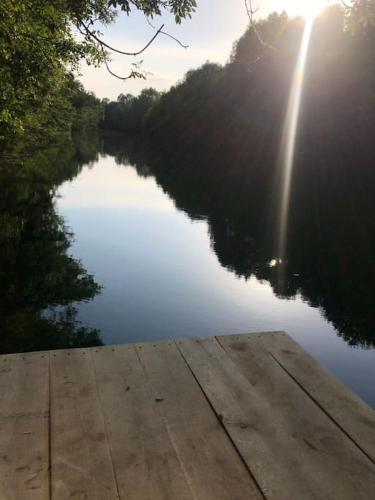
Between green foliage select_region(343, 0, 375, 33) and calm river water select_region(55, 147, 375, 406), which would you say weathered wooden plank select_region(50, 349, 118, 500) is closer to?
green foliage select_region(343, 0, 375, 33)

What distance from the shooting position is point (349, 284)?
11.3 metres

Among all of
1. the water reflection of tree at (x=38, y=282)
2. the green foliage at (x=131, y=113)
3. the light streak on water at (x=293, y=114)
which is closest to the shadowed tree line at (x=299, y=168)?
the light streak on water at (x=293, y=114)

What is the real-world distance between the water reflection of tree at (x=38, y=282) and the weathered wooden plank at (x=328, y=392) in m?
4.34

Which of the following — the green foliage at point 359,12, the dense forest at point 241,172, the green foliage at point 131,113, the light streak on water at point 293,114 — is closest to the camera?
the green foliage at point 359,12

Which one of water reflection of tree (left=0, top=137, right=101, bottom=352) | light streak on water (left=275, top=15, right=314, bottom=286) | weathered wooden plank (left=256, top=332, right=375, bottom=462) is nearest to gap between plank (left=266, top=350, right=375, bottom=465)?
weathered wooden plank (left=256, top=332, right=375, bottom=462)

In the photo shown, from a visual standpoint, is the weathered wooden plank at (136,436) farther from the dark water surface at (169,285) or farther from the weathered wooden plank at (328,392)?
the dark water surface at (169,285)

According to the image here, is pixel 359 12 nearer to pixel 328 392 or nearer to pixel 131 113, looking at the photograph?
pixel 328 392

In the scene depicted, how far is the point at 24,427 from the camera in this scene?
2.49 meters

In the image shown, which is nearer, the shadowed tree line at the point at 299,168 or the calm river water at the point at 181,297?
the calm river water at the point at 181,297

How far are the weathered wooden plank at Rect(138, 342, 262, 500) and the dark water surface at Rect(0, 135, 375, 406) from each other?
4307 mm

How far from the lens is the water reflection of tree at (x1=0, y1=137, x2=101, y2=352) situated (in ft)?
24.4

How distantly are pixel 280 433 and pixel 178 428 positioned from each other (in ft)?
1.85

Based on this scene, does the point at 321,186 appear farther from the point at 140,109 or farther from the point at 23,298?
the point at 140,109

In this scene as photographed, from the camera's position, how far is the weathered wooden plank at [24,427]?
209 centimetres
